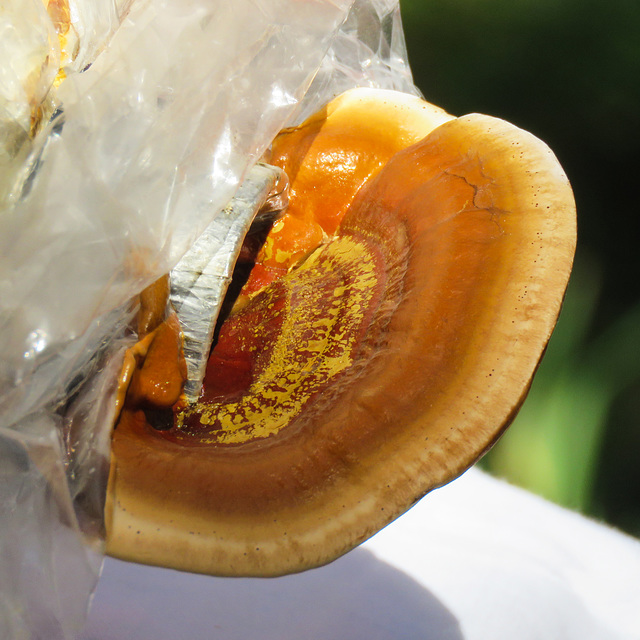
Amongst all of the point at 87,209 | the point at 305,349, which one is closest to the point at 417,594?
the point at 305,349

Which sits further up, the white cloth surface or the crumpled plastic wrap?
the crumpled plastic wrap

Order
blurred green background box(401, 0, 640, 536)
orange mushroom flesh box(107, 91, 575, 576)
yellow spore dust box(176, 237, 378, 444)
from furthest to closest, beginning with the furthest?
blurred green background box(401, 0, 640, 536) < yellow spore dust box(176, 237, 378, 444) < orange mushroom flesh box(107, 91, 575, 576)

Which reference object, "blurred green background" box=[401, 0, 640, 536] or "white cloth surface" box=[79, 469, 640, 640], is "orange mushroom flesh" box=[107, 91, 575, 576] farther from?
"blurred green background" box=[401, 0, 640, 536]

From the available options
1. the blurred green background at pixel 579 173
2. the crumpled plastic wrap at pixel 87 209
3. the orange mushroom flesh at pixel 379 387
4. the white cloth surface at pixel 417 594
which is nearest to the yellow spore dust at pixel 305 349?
the orange mushroom flesh at pixel 379 387

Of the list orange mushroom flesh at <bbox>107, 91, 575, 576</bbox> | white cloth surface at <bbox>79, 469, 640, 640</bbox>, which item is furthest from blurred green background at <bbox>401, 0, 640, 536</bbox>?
orange mushroom flesh at <bbox>107, 91, 575, 576</bbox>

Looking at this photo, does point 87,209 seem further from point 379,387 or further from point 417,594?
point 417,594
